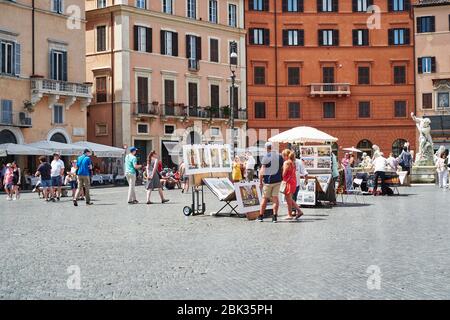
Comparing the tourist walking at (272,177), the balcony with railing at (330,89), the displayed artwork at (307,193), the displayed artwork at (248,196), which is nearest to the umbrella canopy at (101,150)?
the balcony with railing at (330,89)

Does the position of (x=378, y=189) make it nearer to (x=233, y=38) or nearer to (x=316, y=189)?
(x=316, y=189)

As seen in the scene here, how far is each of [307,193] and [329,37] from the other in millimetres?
41967

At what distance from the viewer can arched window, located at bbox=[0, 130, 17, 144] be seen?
129ft

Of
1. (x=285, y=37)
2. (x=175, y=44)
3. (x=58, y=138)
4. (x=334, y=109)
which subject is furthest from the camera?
(x=334, y=109)

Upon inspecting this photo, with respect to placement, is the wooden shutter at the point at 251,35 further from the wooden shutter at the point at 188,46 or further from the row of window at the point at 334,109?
the wooden shutter at the point at 188,46

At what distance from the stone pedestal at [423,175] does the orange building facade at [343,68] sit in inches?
905

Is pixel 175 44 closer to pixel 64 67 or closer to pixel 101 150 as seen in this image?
pixel 64 67

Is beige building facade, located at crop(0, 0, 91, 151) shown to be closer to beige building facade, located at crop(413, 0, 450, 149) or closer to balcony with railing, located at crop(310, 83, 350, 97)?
balcony with railing, located at crop(310, 83, 350, 97)

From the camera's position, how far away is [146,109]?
49531 millimetres

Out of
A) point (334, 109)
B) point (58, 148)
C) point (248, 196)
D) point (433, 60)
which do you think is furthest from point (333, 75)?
point (248, 196)

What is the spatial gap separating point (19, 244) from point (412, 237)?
677cm

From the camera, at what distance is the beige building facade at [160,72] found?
159ft

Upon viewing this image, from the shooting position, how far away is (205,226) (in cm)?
1533

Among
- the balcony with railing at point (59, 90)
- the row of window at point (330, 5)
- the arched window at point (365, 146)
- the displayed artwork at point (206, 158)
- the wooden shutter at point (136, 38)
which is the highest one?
the row of window at point (330, 5)
